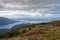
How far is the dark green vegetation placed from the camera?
18.7 ft

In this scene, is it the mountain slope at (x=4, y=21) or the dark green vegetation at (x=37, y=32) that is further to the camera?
the mountain slope at (x=4, y=21)

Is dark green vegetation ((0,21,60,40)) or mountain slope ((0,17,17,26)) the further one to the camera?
mountain slope ((0,17,17,26))

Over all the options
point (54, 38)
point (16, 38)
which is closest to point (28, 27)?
A: point (16, 38)

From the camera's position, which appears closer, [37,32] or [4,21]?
[37,32]

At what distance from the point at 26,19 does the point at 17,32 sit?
31.0 inches

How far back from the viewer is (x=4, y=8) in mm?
6641

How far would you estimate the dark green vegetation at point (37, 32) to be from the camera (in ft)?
18.7

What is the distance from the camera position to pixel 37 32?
5.96m

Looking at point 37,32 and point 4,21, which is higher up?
point 4,21

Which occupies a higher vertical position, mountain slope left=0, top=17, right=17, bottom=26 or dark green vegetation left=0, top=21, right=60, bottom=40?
mountain slope left=0, top=17, right=17, bottom=26

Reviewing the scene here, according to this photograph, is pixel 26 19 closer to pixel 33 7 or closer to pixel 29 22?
pixel 29 22

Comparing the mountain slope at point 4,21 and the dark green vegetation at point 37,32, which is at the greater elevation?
the mountain slope at point 4,21

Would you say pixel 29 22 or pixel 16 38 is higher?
pixel 29 22

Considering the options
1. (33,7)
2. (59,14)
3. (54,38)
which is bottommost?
(54,38)
